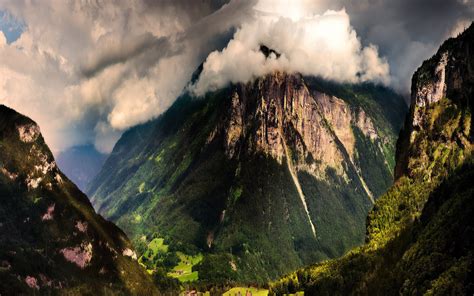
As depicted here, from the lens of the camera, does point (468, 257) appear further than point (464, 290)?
Yes

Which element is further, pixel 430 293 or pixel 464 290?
pixel 430 293
